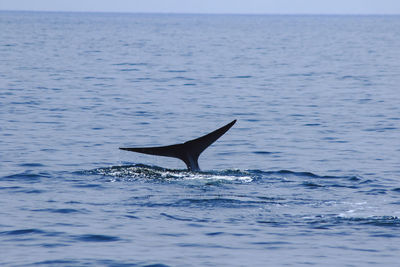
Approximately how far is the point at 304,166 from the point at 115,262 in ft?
25.8

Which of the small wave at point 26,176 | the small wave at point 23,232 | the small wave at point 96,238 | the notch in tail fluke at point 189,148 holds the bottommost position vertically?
the small wave at point 96,238

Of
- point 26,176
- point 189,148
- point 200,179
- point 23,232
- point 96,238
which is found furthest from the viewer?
point 26,176

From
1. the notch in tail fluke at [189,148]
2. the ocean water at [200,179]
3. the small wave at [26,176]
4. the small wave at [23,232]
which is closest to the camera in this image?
the ocean water at [200,179]

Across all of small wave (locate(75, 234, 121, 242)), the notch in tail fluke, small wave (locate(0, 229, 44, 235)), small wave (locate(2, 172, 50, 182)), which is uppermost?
the notch in tail fluke

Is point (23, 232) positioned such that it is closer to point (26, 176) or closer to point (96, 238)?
point (96, 238)

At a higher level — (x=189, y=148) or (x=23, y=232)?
(x=189, y=148)

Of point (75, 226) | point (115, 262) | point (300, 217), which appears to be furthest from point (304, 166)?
point (115, 262)

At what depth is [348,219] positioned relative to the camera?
40.9 feet

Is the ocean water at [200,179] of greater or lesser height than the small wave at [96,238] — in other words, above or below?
above

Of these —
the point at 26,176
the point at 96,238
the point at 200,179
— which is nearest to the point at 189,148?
the point at 200,179

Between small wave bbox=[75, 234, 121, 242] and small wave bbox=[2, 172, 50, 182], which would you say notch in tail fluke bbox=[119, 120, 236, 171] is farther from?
small wave bbox=[75, 234, 121, 242]

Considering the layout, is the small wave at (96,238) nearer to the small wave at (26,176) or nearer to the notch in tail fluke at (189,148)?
the notch in tail fluke at (189,148)

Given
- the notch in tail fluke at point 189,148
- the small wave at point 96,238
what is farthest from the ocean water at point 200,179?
the notch in tail fluke at point 189,148

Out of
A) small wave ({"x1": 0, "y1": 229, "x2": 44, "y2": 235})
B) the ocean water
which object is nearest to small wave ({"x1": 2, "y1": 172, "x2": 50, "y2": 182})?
the ocean water
